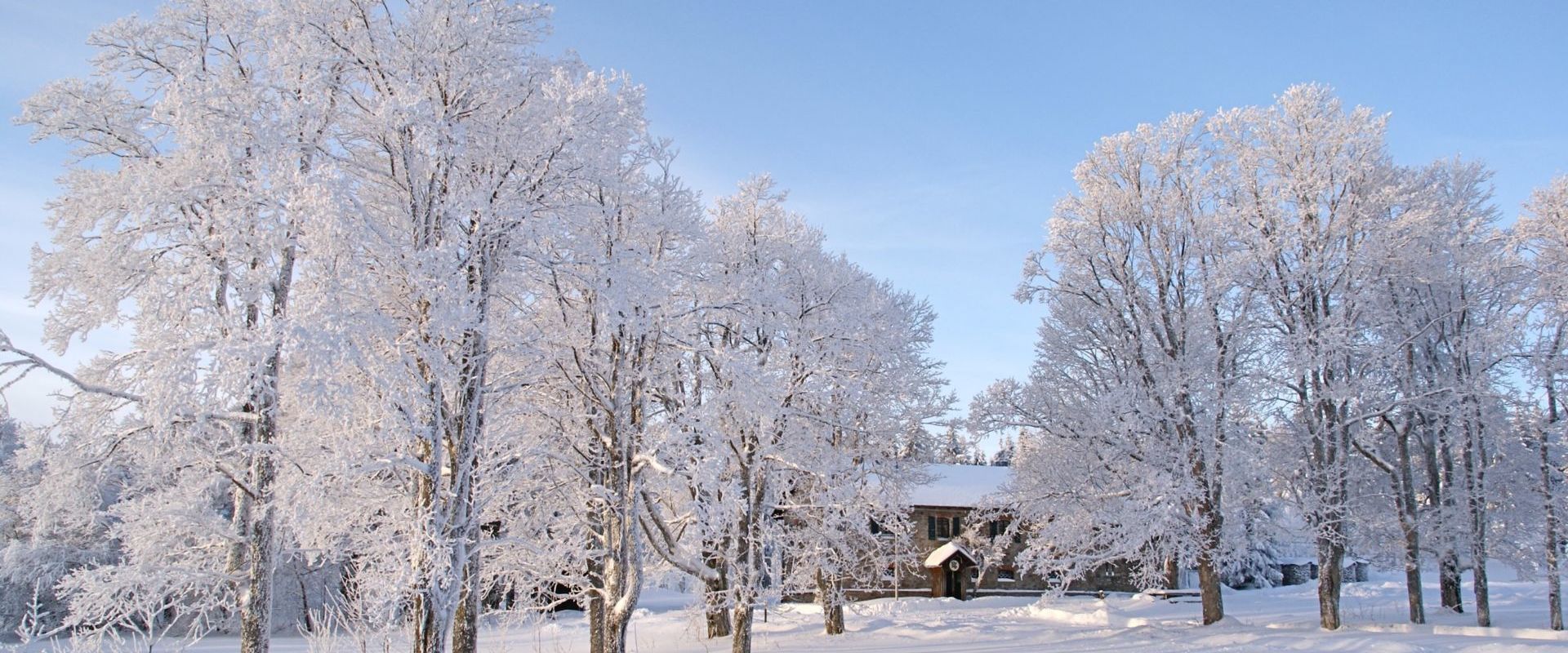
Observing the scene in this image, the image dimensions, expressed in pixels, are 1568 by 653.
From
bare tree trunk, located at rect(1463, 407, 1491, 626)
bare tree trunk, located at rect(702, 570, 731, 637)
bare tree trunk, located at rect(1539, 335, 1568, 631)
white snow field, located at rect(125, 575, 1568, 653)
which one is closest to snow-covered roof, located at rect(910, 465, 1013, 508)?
white snow field, located at rect(125, 575, 1568, 653)

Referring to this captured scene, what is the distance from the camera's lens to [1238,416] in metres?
19.6

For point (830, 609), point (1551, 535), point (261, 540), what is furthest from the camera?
point (830, 609)

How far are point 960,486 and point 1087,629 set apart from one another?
77.1 ft

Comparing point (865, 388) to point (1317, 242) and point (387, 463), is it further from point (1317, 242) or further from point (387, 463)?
point (387, 463)

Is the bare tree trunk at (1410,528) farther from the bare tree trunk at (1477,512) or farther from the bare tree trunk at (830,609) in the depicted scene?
the bare tree trunk at (830,609)

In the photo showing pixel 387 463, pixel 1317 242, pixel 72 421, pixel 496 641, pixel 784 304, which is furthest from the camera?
pixel 496 641

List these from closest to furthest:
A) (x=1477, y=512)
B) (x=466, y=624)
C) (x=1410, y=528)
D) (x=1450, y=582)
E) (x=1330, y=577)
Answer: (x=466, y=624) → (x=1330, y=577) → (x=1410, y=528) → (x=1477, y=512) → (x=1450, y=582)

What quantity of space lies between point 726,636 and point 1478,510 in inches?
696

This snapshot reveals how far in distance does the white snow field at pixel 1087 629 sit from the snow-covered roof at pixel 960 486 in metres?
6.81

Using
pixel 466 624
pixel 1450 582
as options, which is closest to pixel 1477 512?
pixel 1450 582

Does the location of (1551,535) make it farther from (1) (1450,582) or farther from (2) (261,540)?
(2) (261,540)

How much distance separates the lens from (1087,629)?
23203 millimetres

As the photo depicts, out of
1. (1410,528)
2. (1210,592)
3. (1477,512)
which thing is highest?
(1477,512)

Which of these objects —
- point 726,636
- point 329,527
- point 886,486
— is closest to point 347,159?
point 329,527
